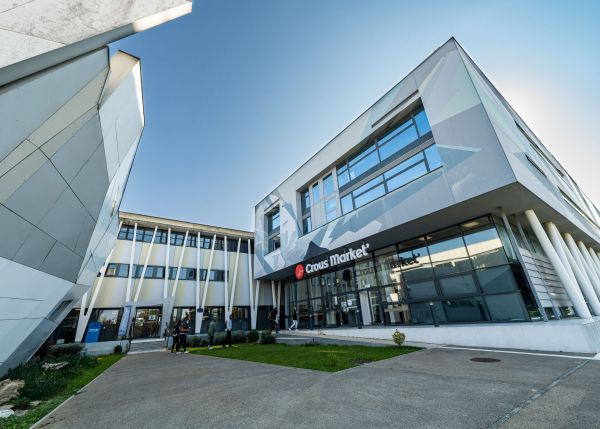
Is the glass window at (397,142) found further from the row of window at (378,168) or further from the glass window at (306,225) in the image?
the glass window at (306,225)

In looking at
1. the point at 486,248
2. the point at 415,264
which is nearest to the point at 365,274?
the point at 415,264

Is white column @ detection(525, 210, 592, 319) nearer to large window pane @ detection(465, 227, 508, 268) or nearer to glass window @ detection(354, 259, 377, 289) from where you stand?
large window pane @ detection(465, 227, 508, 268)

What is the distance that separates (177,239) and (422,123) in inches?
960

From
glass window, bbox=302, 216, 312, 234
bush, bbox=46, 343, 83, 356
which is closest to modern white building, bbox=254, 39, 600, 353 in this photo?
glass window, bbox=302, 216, 312, 234

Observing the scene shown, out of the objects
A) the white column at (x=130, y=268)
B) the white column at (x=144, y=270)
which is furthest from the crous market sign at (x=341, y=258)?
the white column at (x=130, y=268)

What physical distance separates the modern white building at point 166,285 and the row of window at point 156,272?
0.07 m

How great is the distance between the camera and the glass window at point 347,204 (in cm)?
1739

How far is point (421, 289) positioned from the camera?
13.6m

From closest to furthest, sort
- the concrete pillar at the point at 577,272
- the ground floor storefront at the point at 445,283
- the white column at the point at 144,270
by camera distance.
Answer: the ground floor storefront at the point at 445,283
the concrete pillar at the point at 577,272
the white column at the point at 144,270

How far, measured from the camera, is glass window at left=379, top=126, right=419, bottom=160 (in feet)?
47.1

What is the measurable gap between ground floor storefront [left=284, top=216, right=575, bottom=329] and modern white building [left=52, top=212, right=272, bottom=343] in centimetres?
1182

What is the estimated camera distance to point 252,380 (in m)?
6.08

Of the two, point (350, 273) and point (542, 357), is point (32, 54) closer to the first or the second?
point (542, 357)

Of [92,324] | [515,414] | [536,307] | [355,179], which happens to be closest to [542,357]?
[536,307]
